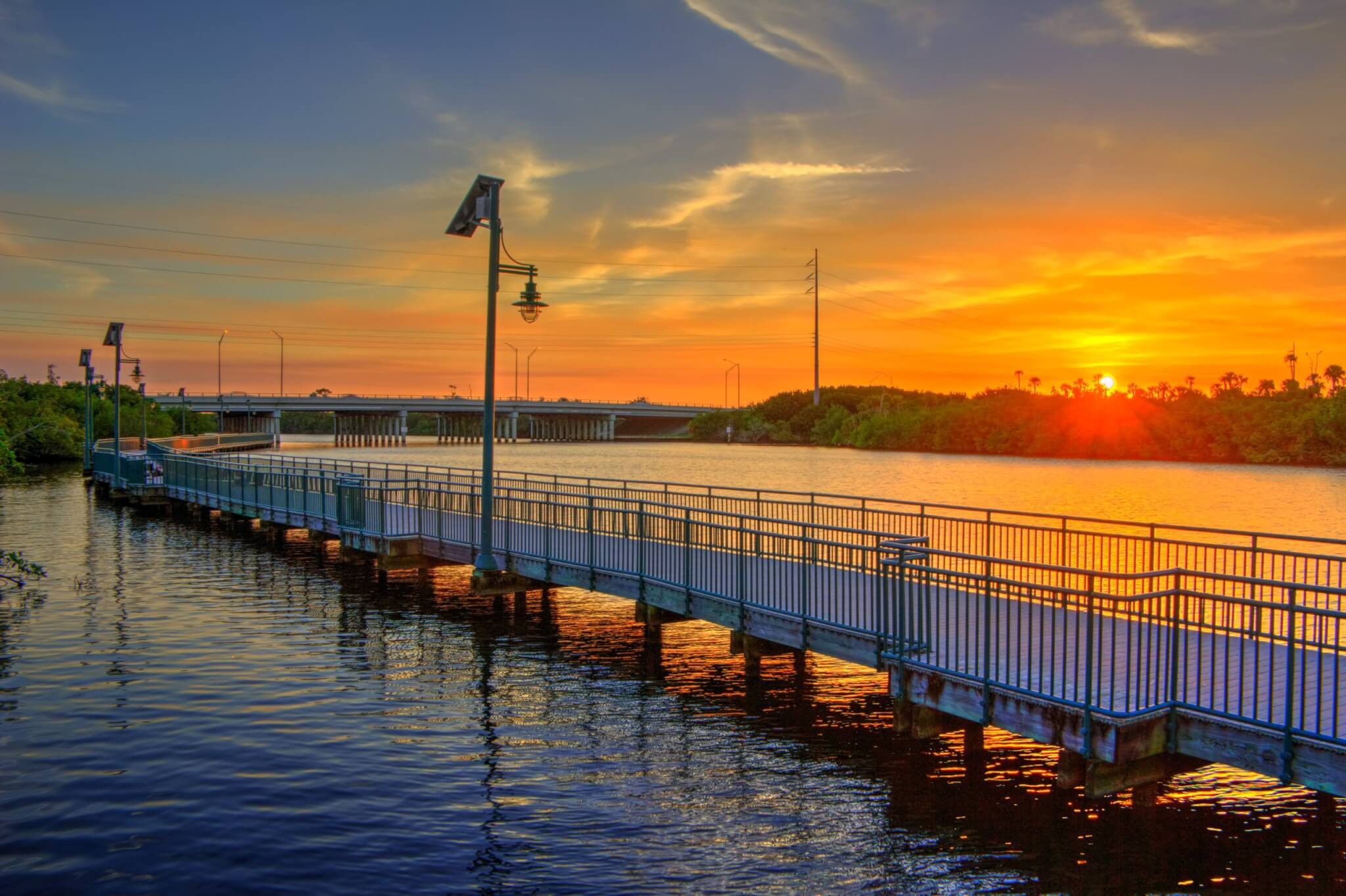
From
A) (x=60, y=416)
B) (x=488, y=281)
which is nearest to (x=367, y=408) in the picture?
(x=60, y=416)

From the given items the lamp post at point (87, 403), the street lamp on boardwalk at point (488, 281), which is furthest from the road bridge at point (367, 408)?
the street lamp on boardwalk at point (488, 281)

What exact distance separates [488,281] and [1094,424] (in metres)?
110

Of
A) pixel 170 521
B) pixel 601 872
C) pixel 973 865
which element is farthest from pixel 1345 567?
pixel 170 521

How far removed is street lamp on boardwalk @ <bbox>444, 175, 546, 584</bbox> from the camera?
19.7 meters

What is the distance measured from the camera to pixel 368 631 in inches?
796

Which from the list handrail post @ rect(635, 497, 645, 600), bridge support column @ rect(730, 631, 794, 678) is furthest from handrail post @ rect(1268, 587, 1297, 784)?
handrail post @ rect(635, 497, 645, 600)

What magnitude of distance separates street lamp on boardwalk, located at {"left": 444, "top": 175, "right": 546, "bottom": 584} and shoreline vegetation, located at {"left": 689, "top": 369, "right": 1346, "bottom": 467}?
307 feet

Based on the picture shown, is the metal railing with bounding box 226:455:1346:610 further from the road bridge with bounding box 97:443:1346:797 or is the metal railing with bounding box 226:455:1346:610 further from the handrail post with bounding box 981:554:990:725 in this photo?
the handrail post with bounding box 981:554:990:725

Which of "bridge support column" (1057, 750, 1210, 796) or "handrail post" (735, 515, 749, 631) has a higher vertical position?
"handrail post" (735, 515, 749, 631)

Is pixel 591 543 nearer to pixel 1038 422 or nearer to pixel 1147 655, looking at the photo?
pixel 1147 655

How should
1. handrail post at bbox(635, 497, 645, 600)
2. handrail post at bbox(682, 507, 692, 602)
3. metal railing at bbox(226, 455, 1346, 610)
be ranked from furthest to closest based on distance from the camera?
handrail post at bbox(635, 497, 645, 600)
handrail post at bbox(682, 507, 692, 602)
metal railing at bbox(226, 455, 1346, 610)

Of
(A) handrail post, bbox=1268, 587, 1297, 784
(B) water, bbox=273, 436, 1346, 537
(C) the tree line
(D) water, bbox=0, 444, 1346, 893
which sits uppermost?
(C) the tree line

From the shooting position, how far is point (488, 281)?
19844mm

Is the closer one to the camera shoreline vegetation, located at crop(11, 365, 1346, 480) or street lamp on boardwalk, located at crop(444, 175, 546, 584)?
street lamp on boardwalk, located at crop(444, 175, 546, 584)
